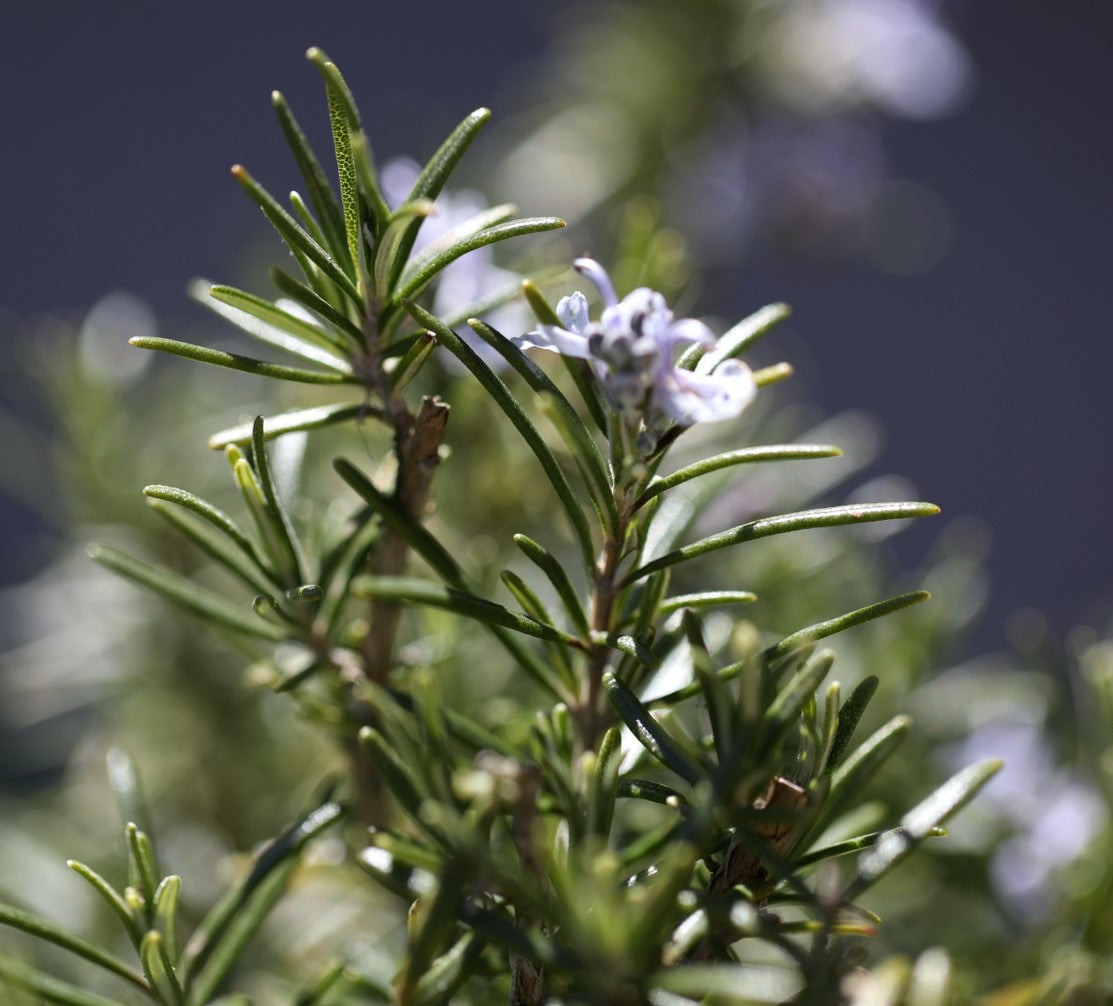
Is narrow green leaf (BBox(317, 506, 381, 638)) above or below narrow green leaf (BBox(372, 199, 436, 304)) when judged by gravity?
below

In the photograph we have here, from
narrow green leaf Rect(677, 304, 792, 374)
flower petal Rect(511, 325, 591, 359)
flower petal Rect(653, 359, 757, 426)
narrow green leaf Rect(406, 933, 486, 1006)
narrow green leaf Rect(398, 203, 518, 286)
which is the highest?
narrow green leaf Rect(398, 203, 518, 286)

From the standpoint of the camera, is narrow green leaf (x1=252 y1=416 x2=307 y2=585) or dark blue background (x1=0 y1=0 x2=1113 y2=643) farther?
dark blue background (x1=0 y1=0 x2=1113 y2=643)

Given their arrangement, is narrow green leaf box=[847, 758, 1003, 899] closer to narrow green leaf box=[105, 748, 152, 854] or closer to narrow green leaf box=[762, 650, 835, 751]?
narrow green leaf box=[762, 650, 835, 751]

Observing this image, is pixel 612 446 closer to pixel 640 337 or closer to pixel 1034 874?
pixel 640 337

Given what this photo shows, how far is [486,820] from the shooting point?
26cm

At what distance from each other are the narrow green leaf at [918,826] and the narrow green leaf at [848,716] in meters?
0.02

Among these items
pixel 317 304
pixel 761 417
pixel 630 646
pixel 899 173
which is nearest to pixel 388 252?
pixel 317 304

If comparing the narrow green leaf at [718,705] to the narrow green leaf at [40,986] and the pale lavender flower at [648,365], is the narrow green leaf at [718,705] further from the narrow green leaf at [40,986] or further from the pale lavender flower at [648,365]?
the narrow green leaf at [40,986]

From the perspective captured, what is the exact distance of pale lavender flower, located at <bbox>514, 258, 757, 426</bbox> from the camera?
0.29 metres

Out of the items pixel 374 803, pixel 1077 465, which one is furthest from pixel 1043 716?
pixel 1077 465

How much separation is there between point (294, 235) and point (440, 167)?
0.15ft

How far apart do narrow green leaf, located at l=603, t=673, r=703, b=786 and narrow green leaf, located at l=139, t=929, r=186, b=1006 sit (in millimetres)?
129

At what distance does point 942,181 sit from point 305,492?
1.97 metres

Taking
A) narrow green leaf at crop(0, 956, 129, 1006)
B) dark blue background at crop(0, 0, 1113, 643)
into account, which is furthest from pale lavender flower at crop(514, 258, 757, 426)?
dark blue background at crop(0, 0, 1113, 643)
